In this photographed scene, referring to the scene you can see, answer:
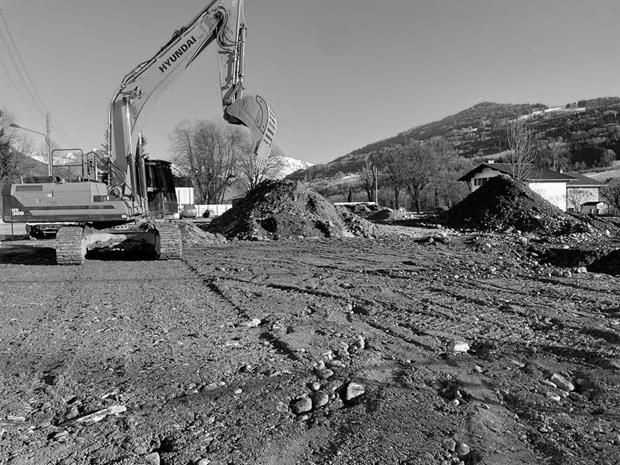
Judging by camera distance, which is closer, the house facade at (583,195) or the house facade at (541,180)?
the house facade at (583,195)

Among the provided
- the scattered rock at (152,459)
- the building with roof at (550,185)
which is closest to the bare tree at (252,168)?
the building with roof at (550,185)

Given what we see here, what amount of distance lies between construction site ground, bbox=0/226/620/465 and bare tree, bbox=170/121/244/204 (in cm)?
6111

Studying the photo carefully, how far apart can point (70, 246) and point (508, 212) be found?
63.3ft

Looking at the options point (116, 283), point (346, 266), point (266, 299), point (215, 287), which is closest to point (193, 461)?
point (266, 299)

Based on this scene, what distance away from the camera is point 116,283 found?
865cm

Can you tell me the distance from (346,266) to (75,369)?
7547mm

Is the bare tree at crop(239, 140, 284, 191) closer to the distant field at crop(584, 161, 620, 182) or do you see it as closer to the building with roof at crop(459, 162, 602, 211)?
the building with roof at crop(459, 162, 602, 211)

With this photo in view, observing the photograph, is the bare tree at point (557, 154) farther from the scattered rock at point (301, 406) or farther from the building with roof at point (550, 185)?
the scattered rock at point (301, 406)

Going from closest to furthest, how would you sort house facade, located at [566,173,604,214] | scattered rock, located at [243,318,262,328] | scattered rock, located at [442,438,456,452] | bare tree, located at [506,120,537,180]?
scattered rock, located at [442,438,456,452], scattered rock, located at [243,318,262,328], bare tree, located at [506,120,537,180], house facade, located at [566,173,604,214]

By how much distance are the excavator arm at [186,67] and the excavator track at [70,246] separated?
5.29 ft

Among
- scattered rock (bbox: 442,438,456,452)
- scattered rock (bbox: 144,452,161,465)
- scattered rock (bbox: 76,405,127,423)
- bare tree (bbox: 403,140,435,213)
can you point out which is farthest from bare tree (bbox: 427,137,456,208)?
scattered rock (bbox: 144,452,161,465)

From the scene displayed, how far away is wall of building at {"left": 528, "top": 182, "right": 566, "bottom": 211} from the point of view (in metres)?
57.4

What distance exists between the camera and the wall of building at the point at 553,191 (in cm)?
5738

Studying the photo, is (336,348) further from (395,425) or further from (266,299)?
(266,299)
